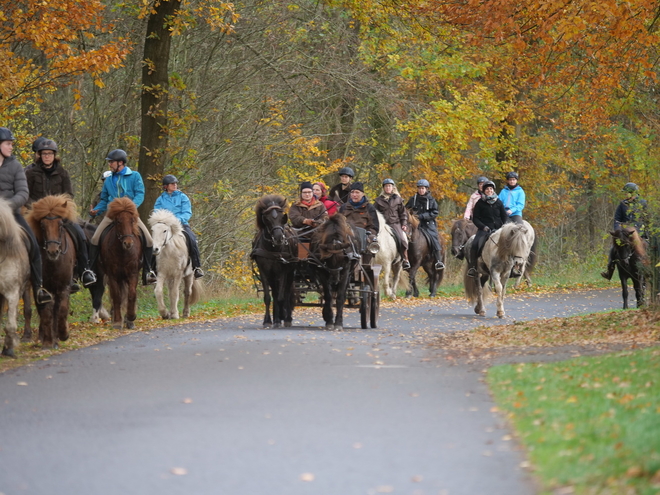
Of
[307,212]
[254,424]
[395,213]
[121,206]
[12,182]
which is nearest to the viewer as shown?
[254,424]

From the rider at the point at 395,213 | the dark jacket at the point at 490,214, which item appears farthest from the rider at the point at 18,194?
the rider at the point at 395,213

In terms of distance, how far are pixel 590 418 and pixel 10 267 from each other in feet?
25.1

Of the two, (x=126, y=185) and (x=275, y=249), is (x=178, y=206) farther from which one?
(x=275, y=249)

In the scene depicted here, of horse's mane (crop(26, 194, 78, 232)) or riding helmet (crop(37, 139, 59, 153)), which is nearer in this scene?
horse's mane (crop(26, 194, 78, 232))

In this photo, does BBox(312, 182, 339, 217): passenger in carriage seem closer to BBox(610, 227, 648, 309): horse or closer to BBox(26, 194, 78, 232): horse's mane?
BBox(610, 227, 648, 309): horse

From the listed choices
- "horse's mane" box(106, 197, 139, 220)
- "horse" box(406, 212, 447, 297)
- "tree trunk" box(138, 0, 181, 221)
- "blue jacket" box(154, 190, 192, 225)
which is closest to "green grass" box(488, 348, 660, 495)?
"horse's mane" box(106, 197, 139, 220)

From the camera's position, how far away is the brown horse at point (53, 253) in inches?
546

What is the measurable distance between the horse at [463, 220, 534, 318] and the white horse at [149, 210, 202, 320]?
595 cm

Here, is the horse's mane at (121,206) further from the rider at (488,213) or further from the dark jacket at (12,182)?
the rider at (488,213)

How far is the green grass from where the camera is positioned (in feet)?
19.0

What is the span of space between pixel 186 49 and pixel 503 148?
15.7m

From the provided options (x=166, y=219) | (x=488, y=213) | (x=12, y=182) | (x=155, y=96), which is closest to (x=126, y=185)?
(x=166, y=219)

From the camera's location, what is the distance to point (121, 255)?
17.4m

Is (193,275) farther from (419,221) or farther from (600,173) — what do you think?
(600,173)
